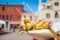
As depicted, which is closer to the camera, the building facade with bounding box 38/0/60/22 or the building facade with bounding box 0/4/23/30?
the building facade with bounding box 38/0/60/22

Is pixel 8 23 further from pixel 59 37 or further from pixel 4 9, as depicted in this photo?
pixel 59 37

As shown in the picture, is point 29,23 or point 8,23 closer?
point 29,23

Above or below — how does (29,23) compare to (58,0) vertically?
below

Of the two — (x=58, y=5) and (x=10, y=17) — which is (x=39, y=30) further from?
(x=10, y=17)

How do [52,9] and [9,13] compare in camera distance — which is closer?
[52,9]

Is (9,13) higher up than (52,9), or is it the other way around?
(52,9)

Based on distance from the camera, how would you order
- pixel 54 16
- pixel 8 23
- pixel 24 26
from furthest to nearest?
pixel 8 23, pixel 54 16, pixel 24 26

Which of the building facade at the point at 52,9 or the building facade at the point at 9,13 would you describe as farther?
the building facade at the point at 9,13

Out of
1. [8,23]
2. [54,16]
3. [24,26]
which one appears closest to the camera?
[24,26]

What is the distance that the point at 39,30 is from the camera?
1.37ft

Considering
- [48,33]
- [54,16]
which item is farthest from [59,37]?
[54,16]

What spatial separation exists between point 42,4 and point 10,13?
67.9 inches

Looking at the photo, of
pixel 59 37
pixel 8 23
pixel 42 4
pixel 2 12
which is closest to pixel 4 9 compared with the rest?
pixel 2 12

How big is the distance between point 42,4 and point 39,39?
7.33m
